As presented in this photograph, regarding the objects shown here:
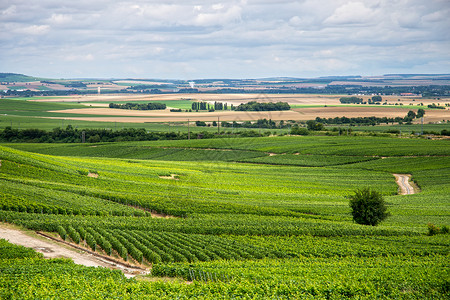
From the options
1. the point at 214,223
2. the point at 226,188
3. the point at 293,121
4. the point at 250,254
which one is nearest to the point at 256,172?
the point at 226,188

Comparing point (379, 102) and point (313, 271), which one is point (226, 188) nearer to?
point (313, 271)

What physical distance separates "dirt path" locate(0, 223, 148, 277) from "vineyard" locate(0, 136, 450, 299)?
1.03 m

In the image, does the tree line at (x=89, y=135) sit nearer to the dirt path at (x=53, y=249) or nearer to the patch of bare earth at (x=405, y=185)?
the patch of bare earth at (x=405, y=185)

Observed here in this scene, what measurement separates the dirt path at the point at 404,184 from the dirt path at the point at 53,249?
173ft

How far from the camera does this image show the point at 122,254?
31531 mm

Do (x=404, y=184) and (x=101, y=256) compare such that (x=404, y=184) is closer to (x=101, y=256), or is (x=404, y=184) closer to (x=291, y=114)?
(x=101, y=256)

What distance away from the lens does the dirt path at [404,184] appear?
70.6m

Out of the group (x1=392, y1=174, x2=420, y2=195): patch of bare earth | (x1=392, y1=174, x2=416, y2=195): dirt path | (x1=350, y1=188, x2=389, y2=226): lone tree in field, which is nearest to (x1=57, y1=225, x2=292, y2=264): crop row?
(x1=350, y1=188, x2=389, y2=226): lone tree in field

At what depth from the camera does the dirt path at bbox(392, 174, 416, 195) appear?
232 ft

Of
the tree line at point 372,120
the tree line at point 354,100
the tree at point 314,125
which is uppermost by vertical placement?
the tree line at point 354,100

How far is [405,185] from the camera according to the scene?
75.1 meters

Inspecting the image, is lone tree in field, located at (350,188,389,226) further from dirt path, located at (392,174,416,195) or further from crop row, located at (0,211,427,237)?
dirt path, located at (392,174,416,195)

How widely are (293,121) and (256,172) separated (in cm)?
6988

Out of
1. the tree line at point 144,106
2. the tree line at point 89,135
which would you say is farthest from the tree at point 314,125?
the tree line at point 144,106
